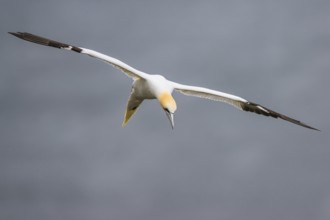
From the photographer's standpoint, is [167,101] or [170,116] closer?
[170,116]

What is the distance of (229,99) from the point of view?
77.5ft

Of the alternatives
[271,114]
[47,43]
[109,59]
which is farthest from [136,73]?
[271,114]

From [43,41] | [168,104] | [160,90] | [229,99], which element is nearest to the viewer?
[168,104]

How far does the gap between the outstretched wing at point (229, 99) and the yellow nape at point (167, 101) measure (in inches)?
40.7

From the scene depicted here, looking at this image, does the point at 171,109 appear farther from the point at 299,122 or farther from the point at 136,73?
the point at 299,122

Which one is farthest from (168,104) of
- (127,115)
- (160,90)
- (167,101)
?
(127,115)

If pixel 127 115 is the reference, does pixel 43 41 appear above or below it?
above

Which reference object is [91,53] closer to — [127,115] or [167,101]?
[167,101]

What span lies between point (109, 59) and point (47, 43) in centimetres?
167

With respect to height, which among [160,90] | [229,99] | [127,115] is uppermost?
[229,99]

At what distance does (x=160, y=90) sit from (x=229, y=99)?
248 centimetres

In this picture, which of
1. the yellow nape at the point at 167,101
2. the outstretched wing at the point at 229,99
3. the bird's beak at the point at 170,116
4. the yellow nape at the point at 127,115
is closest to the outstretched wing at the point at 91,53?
the yellow nape at the point at 167,101

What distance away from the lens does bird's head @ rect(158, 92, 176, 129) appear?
70.2ft

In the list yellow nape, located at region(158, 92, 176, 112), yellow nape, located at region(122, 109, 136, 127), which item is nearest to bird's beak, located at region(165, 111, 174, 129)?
yellow nape, located at region(158, 92, 176, 112)
